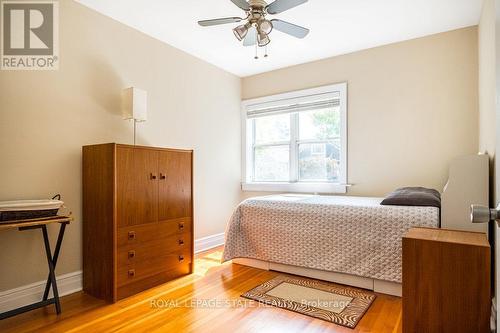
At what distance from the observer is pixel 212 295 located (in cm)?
241

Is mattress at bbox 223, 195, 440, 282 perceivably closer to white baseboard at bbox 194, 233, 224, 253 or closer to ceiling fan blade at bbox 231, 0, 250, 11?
white baseboard at bbox 194, 233, 224, 253

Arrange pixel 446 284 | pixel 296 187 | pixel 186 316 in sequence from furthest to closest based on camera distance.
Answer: pixel 296 187, pixel 186 316, pixel 446 284

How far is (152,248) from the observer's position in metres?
2.64

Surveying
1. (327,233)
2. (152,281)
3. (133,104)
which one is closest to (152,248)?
(152,281)

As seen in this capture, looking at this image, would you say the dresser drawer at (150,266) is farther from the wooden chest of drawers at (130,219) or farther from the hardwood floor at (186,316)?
the hardwood floor at (186,316)

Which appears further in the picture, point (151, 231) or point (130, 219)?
point (151, 231)

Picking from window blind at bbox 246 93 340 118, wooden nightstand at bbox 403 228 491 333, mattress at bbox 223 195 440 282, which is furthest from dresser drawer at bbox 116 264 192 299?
window blind at bbox 246 93 340 118

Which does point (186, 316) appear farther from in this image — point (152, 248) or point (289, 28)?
point (289, 28)

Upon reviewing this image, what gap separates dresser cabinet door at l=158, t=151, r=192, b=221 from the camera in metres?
2.75

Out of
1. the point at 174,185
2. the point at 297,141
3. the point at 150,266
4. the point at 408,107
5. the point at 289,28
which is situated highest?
the point at 289,28

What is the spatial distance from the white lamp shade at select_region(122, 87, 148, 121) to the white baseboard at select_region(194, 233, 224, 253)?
1.78 m

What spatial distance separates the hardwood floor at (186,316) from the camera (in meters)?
1.90

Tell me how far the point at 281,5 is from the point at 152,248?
7.40 feet

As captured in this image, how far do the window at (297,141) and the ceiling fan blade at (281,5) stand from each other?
1.83 meters
